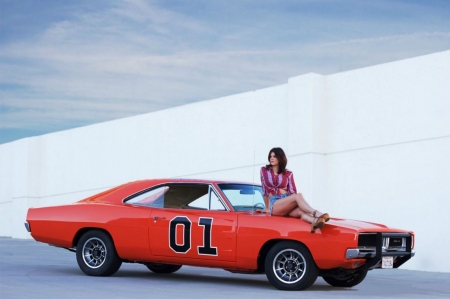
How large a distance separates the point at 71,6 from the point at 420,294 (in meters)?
18.2

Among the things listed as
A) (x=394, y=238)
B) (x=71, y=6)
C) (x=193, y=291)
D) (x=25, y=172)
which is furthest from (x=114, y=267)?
(x=25, y=172)

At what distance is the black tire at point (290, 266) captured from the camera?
961 cm

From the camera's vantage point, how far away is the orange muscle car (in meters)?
9.62

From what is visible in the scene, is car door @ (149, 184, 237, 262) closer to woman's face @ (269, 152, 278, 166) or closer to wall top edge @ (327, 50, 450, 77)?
woman's face @ (269, 152, 278, 166)

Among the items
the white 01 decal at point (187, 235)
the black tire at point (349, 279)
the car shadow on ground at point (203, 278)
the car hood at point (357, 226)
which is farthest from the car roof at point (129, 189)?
the black tire at point (349, 279)

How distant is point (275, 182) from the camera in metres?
10.5

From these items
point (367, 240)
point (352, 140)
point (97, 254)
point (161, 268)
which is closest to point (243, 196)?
point (367, 240)

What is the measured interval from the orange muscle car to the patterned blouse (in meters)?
0.34

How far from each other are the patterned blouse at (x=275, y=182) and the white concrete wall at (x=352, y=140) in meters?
5.14

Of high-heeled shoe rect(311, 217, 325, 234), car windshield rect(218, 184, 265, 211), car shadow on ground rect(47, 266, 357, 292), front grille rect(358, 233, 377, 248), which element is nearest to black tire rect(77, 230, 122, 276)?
car shadow on ground rect(47, 266, 357, 292)

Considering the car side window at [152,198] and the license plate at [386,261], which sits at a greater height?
the car side window at [152,198]

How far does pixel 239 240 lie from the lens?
998 cm

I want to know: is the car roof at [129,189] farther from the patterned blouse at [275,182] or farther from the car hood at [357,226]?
the car hood at [357,226]

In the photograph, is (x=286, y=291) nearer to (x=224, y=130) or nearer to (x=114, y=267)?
(x=114, y=267)
